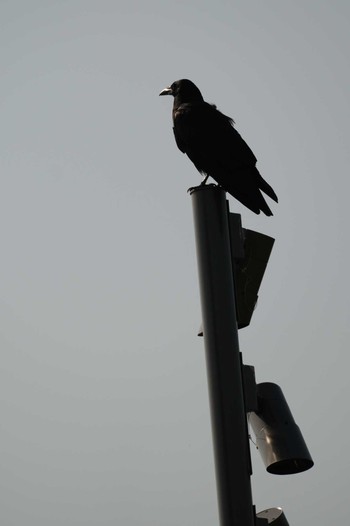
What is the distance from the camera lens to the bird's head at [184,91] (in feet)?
23.9

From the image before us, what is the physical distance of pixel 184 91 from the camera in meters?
7.35

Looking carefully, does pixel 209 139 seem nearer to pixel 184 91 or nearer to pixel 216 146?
pixel 216 146

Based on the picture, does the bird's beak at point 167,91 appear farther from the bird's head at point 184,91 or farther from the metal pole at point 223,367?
the metal pole at point 223,367

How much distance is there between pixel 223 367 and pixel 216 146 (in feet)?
11.0

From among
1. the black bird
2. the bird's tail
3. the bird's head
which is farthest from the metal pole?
the bird's head

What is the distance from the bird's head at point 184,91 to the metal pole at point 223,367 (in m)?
4.86

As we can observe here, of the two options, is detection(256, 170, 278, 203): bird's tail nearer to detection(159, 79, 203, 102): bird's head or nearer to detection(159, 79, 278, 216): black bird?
detection(159, 79, 278, 216): black bird

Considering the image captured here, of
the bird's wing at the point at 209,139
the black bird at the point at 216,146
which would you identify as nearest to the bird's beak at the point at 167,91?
the black bird at the point at 216,146

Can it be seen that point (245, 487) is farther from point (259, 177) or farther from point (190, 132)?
point (190, 132)

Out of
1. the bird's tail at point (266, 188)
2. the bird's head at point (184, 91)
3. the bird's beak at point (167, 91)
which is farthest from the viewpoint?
the bird's beak at point (167, 91)

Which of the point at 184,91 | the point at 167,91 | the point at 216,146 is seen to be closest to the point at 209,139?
the point at 216,146

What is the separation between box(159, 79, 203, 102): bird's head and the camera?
23.9ft

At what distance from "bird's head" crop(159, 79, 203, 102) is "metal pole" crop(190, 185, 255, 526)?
15.9 ft

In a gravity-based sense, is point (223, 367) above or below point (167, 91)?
below
